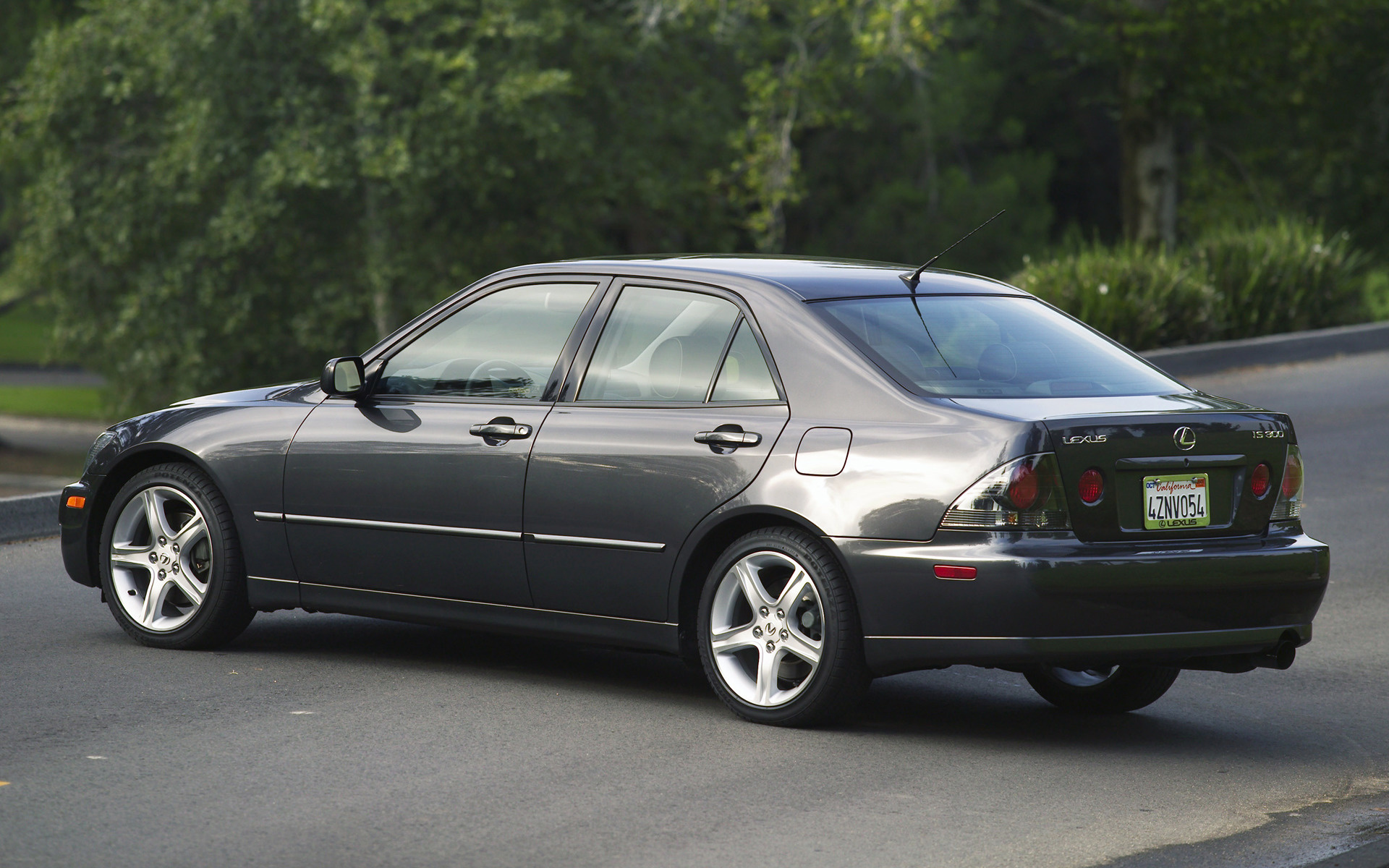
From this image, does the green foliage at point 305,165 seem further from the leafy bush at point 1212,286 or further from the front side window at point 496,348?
the front side window at point 496,348

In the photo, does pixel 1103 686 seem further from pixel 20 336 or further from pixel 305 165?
pixel 20 336

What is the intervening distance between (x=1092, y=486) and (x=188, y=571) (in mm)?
3655

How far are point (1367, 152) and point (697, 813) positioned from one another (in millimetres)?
34601

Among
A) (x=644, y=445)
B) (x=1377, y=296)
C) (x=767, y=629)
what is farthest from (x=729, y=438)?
(x=1377, y=296)

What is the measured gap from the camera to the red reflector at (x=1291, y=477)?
631cm

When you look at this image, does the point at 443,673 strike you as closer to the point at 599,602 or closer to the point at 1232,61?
the point at 599,602

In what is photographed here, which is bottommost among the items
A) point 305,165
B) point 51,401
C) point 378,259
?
point 51,401

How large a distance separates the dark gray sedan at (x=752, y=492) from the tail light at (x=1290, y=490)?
0.01 meters

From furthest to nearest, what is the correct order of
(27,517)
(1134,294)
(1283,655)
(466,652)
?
(1134,294)
(27,517)
(466,652)
(1283,655)

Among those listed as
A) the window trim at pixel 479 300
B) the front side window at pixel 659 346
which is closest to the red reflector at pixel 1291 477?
the front side window at pixel 659 346

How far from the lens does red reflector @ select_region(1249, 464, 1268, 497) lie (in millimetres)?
6195

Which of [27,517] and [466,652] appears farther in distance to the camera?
[27,517]

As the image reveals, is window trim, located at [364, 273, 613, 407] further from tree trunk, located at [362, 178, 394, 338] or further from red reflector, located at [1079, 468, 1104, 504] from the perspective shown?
tree trunk, located at [362, 178, 394, 338]

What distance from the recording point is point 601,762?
Answer: 19.2 feet
